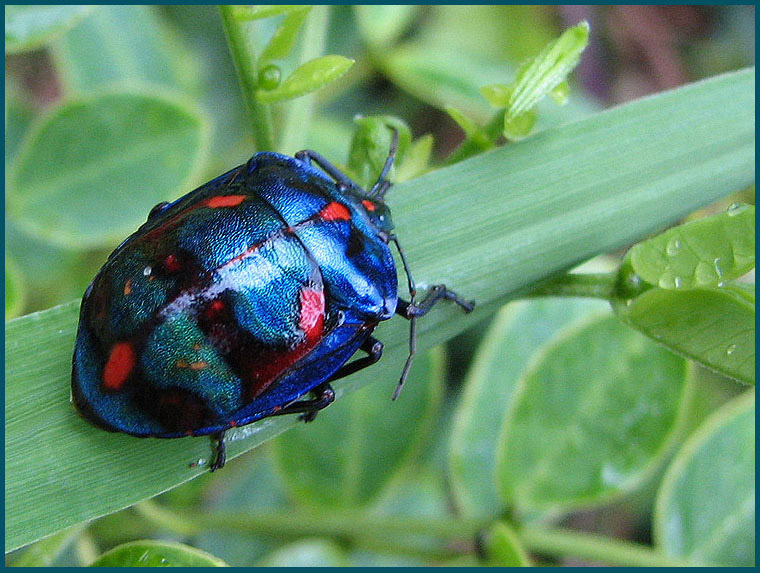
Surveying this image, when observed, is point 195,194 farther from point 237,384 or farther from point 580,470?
point 580,470

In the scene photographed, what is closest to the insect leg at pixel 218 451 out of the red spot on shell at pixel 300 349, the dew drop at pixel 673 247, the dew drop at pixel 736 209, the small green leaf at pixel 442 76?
the red spot on shell at pixel 300 349

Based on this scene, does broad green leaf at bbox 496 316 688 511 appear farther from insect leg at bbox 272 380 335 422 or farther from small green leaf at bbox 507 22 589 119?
small green leaf at bbox 507 22 589 119

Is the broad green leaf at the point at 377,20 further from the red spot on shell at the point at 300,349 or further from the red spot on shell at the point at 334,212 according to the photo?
the red spot on shell at the point at 300,349

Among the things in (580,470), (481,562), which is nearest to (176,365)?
(481,562)

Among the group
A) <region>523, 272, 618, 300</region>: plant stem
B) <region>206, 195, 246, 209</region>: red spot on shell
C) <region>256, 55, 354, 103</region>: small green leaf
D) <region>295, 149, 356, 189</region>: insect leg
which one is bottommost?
<region>523, 272, 618, 300</region>: plant stem

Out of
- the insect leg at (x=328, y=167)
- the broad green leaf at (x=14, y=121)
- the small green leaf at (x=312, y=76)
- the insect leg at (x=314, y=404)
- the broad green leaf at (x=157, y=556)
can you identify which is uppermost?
the small green leaf at (x=312, y=76)

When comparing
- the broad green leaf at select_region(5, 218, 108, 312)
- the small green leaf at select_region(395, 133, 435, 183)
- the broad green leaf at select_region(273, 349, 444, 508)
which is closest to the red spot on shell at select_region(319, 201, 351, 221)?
the small green leaf at select_region(395, 133, 435, 183)
